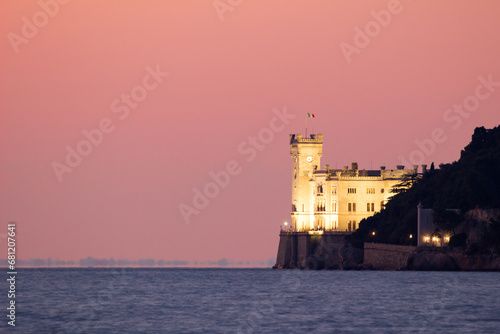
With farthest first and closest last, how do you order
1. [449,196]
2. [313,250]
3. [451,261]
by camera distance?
[313,250] → [449,196] → [451,261]

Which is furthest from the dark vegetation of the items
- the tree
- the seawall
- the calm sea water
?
the calm sea water

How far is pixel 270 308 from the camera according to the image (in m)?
83.0

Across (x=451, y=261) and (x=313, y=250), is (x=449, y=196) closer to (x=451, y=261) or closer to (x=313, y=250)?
(x=451, y=261)

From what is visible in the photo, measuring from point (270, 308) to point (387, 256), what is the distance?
8102cm

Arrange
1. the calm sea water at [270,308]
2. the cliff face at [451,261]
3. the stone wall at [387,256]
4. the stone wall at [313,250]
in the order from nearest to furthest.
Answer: the calm sea water at [270,308] < the cliff face at [451,261] < the stone wall at [387,256] < the stone wall at [313,250]

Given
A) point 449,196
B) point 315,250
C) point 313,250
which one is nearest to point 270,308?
point 449,196

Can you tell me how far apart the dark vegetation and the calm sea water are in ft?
87.7

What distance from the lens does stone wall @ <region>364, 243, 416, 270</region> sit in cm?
15375

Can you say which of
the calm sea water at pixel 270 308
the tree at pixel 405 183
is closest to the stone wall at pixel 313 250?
the tree at pixel 405 183

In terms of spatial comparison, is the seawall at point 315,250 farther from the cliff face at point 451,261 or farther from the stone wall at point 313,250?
the cliff face at point 451,261

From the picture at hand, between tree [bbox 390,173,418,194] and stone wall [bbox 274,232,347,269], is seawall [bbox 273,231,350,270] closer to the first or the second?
stone wall [bbox 274,232,347,269]

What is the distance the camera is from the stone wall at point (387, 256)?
6053 inches

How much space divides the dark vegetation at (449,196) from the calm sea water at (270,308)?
26.7 metres

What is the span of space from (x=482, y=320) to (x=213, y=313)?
18.9m
